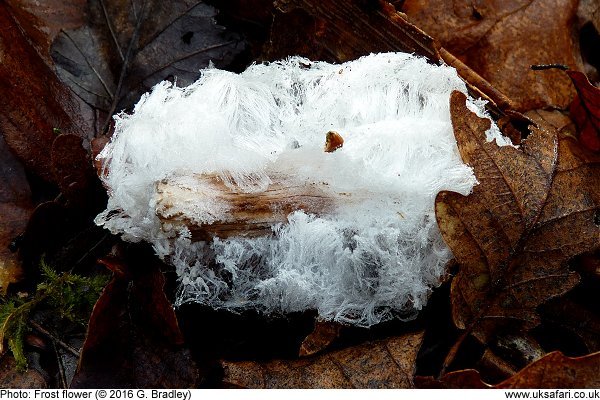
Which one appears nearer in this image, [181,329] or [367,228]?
[367,228]

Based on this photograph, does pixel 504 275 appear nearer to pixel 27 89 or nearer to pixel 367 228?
pixel 367 228

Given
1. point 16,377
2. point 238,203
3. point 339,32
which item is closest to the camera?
point 238,203

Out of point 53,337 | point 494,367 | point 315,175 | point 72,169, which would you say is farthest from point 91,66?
point 494,367

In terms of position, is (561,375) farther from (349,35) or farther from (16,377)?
(16,377)

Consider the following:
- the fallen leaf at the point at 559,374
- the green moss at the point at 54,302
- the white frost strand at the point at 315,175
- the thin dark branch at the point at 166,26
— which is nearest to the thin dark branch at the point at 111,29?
the thin dark branch at the point at 166,26

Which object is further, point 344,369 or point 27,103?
point 27,103

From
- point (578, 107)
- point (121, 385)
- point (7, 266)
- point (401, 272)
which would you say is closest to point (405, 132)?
point (401, 272)

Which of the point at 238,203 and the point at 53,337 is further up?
the point at 238,203

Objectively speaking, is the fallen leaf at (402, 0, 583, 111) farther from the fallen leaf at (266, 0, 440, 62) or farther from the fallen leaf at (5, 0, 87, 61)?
the fallen leaf at (5, 0, 87, 61)
